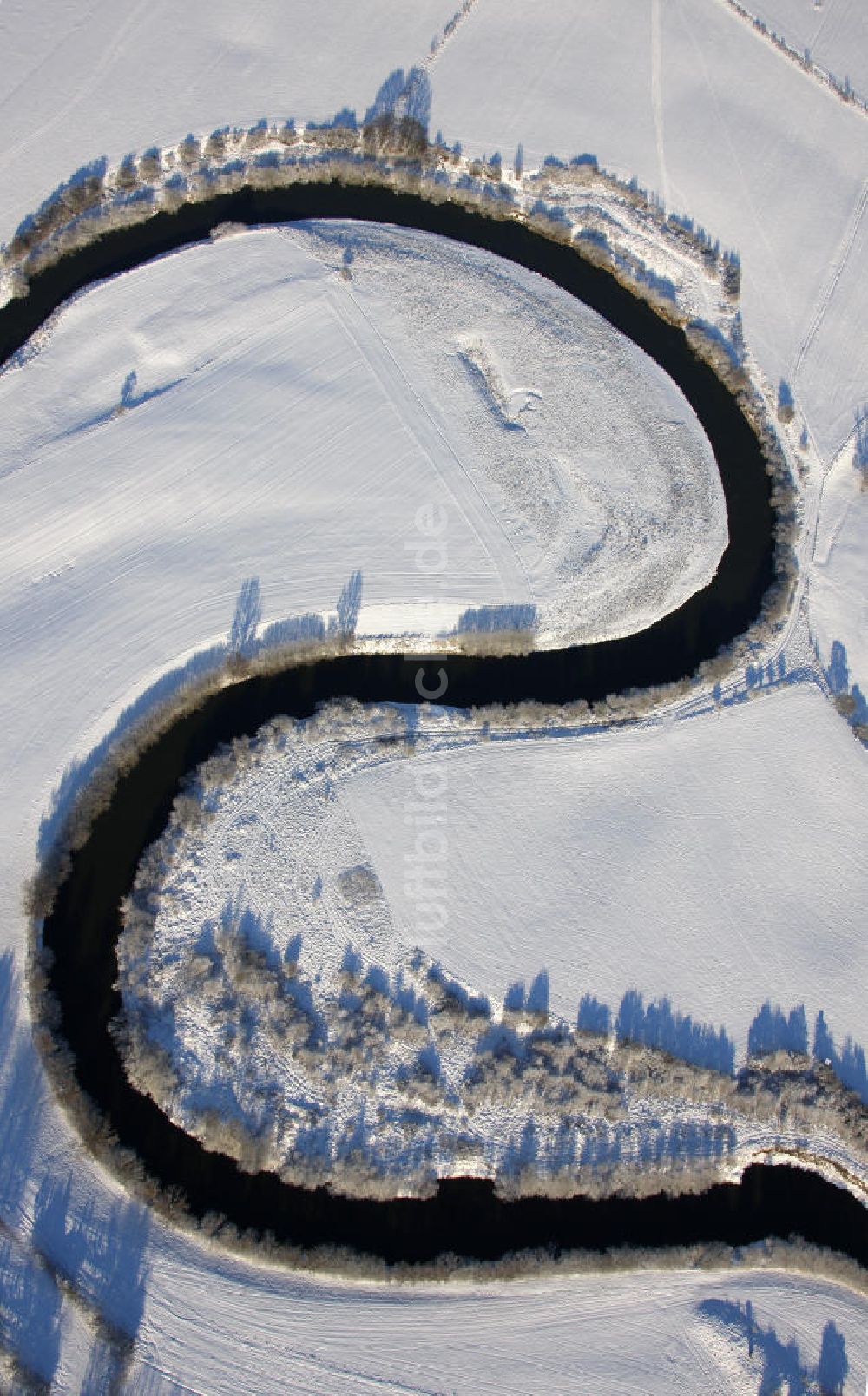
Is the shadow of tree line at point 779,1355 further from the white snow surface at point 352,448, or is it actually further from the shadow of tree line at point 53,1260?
the white snow surface at point 352,448

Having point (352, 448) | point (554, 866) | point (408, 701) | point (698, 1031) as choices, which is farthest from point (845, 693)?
point (352, 448)

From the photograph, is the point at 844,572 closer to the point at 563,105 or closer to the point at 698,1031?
the point at 698,1031

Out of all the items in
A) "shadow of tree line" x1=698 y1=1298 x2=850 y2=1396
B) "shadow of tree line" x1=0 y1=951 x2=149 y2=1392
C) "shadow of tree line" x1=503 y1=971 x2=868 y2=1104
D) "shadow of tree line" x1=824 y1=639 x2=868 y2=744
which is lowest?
"shadow of tree line" x1=0 y1=951 x2=149 y2=1392

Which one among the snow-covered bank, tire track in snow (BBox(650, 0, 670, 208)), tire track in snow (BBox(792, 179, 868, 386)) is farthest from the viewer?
tire track in snow (BBox(650, 0, 670, 208))

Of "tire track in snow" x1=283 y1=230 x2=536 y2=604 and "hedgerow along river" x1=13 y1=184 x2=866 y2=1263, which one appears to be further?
"tire track in snow" x1=283 y1=230 x2=536 y2=604

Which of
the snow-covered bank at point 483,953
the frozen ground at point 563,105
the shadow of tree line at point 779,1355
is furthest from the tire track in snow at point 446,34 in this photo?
the shadow of tree line at point 779,1355

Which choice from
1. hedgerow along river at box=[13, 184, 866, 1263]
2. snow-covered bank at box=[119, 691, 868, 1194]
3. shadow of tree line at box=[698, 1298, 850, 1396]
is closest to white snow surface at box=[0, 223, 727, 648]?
hedgerow along river at box=[13, 184, 866, 1263]

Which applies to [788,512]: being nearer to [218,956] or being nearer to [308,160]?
[308,160]

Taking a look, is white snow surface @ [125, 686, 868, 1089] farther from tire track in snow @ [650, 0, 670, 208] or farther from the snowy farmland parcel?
tire track in snow @ [650, 0, 670, 208]
